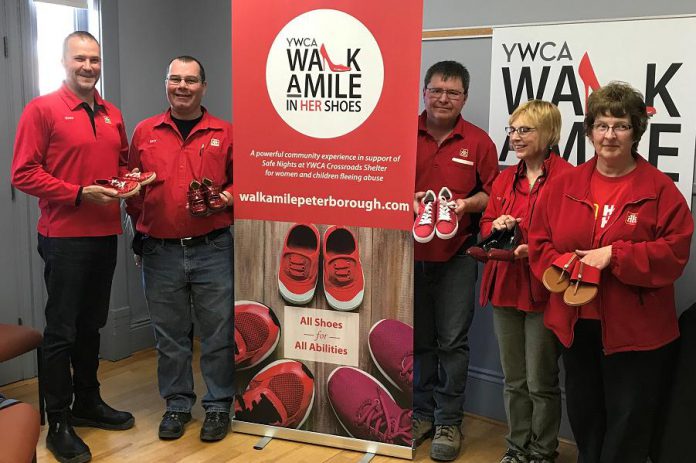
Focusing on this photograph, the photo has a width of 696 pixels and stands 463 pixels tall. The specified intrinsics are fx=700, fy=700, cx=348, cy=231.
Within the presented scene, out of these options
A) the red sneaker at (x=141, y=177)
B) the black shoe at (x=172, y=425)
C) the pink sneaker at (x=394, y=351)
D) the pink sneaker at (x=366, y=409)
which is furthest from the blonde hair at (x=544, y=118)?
the black shoe at (x=172, y=425)

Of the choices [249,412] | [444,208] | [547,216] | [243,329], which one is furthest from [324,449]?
[547,216]

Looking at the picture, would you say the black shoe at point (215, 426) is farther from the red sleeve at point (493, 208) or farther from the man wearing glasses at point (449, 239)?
the red sleeve at point (493, 208)

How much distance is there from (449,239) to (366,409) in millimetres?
792

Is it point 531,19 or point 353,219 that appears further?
point 531,19

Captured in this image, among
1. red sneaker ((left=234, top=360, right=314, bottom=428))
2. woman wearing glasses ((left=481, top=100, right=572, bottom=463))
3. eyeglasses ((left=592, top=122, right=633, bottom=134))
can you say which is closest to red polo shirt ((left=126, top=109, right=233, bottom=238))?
red sneaker ((left=234, top=360, right=314, bottom=428))

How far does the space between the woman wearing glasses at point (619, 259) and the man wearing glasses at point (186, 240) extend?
4.57 ft

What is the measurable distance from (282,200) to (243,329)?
60cm

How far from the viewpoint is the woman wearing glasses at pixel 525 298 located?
8.43 feet

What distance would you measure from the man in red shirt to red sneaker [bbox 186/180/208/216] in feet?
1.04

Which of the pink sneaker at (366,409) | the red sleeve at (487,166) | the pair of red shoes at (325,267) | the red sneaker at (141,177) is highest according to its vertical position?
the red sleeve at (487,166)

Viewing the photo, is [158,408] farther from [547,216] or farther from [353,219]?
[547,216]

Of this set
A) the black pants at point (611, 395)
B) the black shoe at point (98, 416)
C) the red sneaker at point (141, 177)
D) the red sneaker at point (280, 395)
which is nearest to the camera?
the black pants at point (611, 395)

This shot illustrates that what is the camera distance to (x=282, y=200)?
2939mm

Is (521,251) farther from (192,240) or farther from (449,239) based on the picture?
(192,240)
